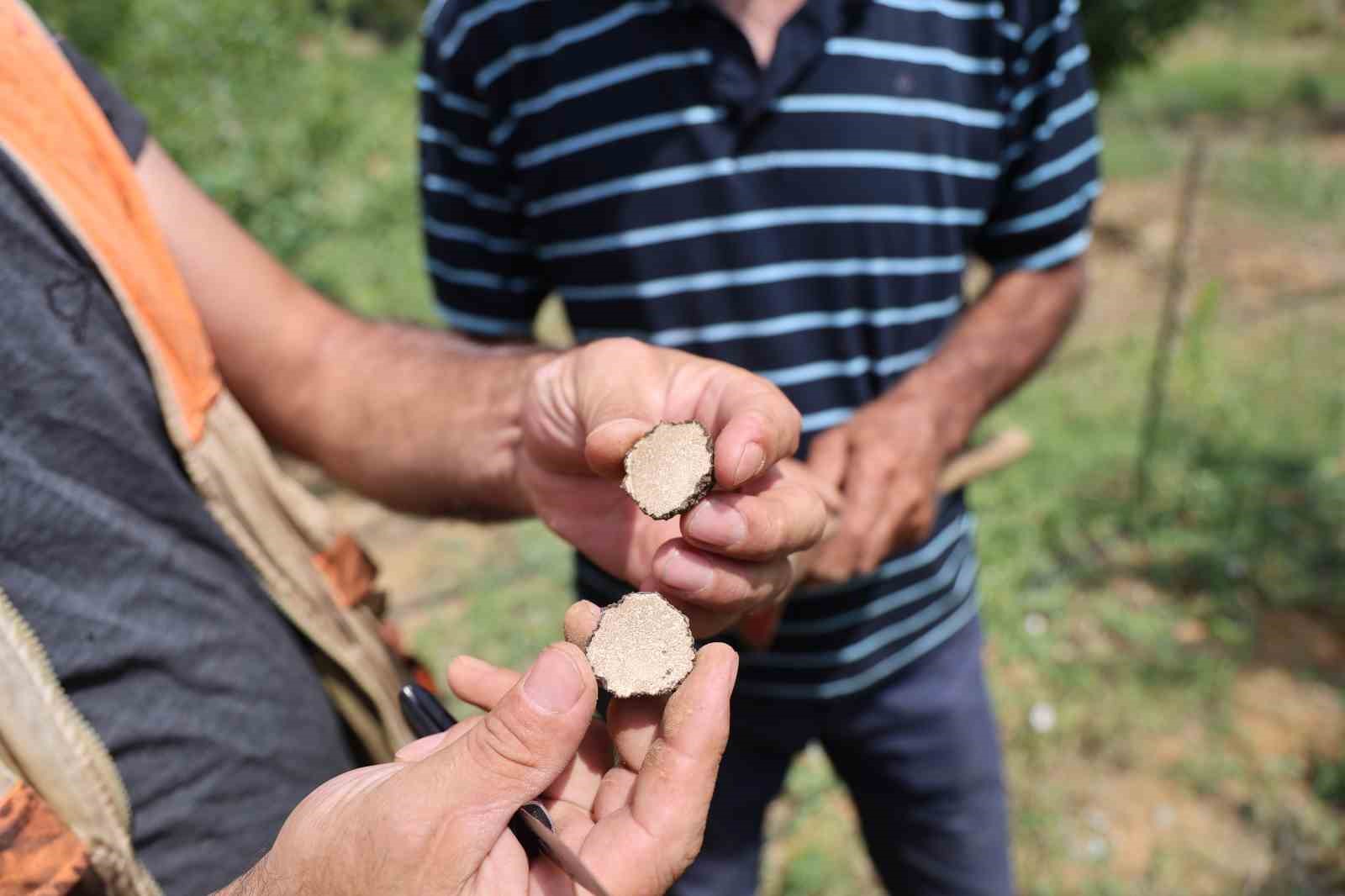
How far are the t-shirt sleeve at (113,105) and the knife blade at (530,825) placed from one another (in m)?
1.04

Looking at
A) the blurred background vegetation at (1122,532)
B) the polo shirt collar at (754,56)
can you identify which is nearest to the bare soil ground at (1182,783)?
the blurred background vegetation at (1122,532)

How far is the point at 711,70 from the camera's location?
1.87m

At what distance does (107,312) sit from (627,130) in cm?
101

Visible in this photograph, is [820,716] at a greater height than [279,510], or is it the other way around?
[279,510]

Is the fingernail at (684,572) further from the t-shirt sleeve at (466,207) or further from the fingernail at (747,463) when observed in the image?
the t-shirt sleeve at (466,207)

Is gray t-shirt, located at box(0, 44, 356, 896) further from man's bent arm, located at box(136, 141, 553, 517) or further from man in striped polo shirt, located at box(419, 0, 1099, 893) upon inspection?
man in striped polo shirt, located at box(419, 0, 1099, 893)

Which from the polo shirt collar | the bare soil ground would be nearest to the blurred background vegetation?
the bare soil ground

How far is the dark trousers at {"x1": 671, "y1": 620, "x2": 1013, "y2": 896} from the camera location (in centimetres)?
211

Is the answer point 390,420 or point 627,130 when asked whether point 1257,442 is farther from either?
point 390,420

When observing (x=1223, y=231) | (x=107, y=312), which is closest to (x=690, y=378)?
(x=107, y=312)

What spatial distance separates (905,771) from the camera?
2.16 m

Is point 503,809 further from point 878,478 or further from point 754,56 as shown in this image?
point 754,56

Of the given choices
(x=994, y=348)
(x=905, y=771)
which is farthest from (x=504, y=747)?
(x=994, y=348)

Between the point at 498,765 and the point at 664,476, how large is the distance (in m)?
0.49
